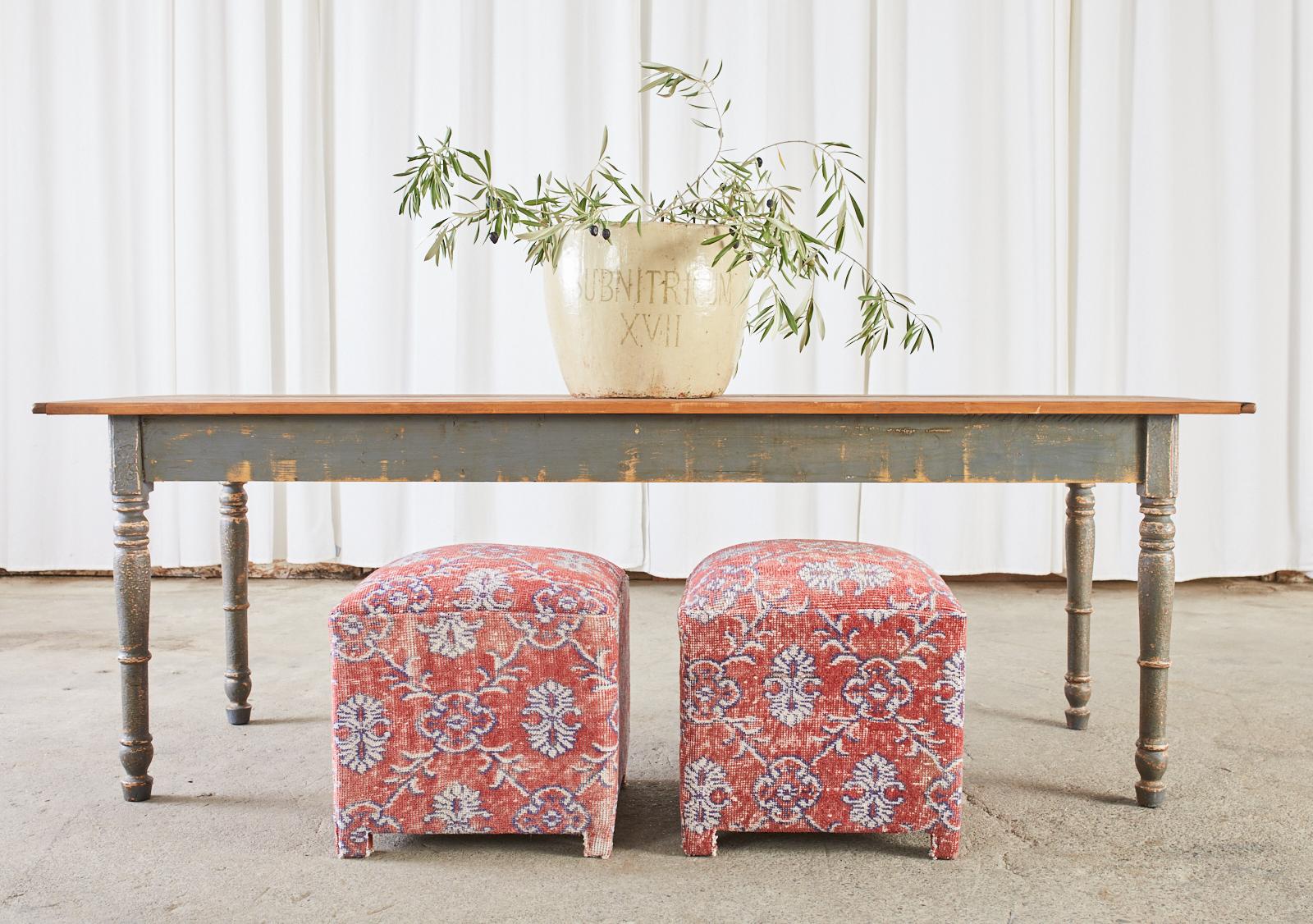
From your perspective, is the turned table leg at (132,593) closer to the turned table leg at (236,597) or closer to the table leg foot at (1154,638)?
the turned table leg at (236,597)

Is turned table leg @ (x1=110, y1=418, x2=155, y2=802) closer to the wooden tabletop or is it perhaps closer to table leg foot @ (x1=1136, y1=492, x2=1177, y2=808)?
the wooden tabletop

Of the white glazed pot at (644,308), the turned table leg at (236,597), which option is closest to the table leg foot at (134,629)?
the turned table leg at (236,597)

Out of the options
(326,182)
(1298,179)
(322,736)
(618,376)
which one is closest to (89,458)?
(326,182)

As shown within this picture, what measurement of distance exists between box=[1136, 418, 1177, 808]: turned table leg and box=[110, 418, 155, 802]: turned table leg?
1.60 meters

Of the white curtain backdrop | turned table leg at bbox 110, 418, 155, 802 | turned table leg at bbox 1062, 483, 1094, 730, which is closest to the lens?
turned table leg at bbox 110, 418, 155, 802

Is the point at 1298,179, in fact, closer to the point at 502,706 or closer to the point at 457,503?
the point at 457,503

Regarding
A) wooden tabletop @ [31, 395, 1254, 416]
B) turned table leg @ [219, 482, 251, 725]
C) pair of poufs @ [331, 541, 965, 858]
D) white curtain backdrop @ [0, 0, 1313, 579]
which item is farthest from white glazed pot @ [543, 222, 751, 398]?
white curtain backdrop @ [0, 0, 1313, 579]

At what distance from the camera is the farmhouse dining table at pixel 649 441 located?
171cm

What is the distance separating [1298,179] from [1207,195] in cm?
32

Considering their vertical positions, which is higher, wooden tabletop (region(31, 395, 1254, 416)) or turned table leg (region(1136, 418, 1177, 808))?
wooden tabletop (region(31, 395, 1254, 416))

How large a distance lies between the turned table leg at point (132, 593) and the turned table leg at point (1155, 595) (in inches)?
63.0

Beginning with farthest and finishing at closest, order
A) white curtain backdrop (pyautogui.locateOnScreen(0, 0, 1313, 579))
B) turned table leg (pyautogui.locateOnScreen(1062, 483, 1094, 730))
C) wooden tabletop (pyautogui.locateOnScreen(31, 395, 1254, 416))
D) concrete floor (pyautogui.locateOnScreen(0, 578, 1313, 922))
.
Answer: white curtain backdrop (pyautogui.locateOnScreen(0, 0, 1313, 579)) < turned table leg (pyautogui.locateOnScreen(1062, 483, 1094, 730)) < wooden tabletop (pyautogui.locateOnScreen(31, 395, 1254, 416)) < concrete floor (pyautogui.locateOnScreen(0, 578, 1313, 922))

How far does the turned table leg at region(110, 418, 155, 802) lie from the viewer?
177 cm

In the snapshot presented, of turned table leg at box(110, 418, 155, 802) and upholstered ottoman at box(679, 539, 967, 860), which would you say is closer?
upholstered ottoman at box(679, 539, 967, 860)
